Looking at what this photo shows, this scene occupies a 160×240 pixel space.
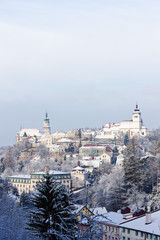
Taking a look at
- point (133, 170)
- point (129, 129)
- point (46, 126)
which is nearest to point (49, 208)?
point (133, 170)

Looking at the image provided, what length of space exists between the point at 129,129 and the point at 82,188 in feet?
237

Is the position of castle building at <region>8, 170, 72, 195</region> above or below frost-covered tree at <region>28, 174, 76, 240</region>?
below

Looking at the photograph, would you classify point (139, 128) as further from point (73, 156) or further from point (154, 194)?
point (154, 194)

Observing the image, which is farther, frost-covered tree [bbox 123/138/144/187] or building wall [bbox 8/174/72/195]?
building wall [bbox 8/174/72/195]

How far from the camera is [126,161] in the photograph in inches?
2026

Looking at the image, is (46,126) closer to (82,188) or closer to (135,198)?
(82,188)

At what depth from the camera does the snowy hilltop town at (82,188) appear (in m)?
12.5

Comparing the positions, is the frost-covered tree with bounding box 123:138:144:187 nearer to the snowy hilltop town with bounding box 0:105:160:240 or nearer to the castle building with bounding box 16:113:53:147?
the snowy hilltop town with bounding box 0:105:160:240

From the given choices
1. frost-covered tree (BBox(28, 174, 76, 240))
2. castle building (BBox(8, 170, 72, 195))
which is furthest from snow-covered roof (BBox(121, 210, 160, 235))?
castle building (BBox(8, 170, 72, 195))

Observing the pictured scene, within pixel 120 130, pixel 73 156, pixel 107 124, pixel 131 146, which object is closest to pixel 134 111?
pixel 120 130

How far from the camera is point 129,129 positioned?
149m

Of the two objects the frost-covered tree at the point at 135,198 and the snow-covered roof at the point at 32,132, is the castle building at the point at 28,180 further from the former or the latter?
the snow-covered roof at the point at 32,132

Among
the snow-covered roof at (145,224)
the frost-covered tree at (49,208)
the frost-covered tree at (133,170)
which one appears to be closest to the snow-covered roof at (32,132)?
the frost-covered tree at (133,170)

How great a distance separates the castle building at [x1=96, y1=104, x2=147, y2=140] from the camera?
144 m
